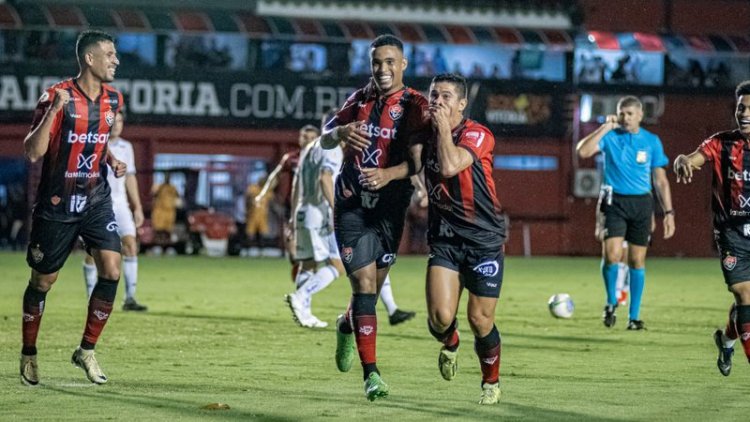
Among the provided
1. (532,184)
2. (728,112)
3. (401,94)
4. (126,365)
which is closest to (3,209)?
(532,184)

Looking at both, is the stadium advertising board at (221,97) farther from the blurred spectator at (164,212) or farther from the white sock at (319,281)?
the white sock at (319,281)

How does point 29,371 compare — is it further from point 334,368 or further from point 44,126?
point 334,368

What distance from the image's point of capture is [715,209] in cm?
1002

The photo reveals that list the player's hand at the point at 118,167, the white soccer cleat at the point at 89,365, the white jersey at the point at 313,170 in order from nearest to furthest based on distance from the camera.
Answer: the white soccer cleat at the point at 89,365 → the player's hand at the point at 118,167 → the white jersey at the point at 313,170

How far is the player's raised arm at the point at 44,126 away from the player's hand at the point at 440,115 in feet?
7.86

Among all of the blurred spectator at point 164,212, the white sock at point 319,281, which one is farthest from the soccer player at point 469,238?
the blurred spectator at point 164,212

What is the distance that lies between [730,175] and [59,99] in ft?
14.9

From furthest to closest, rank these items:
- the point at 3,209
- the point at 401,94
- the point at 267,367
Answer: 1. the point at 3,209
2. the point at 267,367
3. the point at 401,94

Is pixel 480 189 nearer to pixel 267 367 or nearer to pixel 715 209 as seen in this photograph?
pixel 715 209

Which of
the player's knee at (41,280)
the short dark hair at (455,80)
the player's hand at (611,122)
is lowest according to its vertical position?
the player's knee at (41,280)

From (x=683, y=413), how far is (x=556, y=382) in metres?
1.64

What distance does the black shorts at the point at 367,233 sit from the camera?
363 inches

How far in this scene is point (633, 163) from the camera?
14922 mm

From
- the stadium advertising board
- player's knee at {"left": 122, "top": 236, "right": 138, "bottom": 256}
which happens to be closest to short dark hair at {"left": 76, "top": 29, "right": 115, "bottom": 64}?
player's knee at {"left": 122, "top": 236, "right": 138, "bottom": 256}
